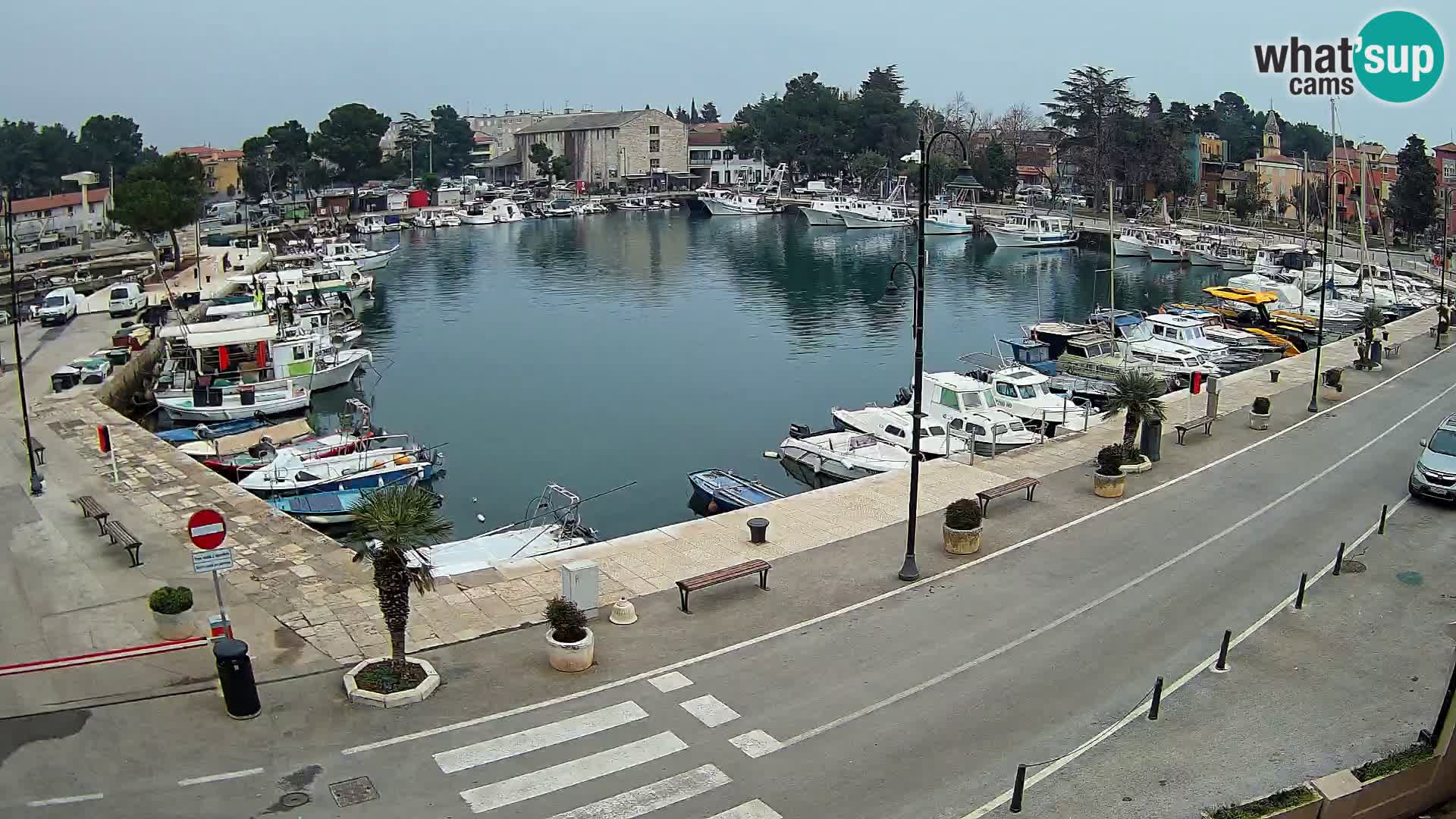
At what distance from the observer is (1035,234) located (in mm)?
113500

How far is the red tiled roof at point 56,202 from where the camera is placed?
105m

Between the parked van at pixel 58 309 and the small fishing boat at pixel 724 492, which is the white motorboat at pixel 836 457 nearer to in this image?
the small fishing boat at pixel 724 492

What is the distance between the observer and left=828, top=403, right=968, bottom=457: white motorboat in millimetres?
33781

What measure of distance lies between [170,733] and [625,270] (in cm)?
8296

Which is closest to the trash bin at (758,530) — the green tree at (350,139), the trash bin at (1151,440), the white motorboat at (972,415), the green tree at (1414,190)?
the trash bin at (1151,440)

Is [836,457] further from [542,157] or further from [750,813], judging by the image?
[542,157]

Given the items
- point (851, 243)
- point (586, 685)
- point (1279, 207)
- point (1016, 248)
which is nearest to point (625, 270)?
point (851, 243)

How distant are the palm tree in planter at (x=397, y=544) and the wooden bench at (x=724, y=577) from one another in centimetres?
434

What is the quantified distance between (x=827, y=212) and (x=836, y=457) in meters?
106

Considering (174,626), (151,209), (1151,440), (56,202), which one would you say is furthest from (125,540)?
(56,202)

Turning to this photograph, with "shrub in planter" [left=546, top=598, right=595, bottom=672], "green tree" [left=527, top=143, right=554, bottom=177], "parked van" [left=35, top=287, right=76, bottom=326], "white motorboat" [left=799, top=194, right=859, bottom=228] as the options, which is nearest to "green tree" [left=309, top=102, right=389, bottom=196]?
"green tree" [left=527, top=143, right=554, bottom=177]

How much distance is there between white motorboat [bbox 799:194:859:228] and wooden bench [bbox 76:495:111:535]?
116037 millimetres

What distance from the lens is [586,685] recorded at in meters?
15.8

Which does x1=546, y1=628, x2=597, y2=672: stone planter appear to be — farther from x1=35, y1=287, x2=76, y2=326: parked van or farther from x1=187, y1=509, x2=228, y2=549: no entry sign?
x1=35, y1=287, x2=76, y2=326: parked van
